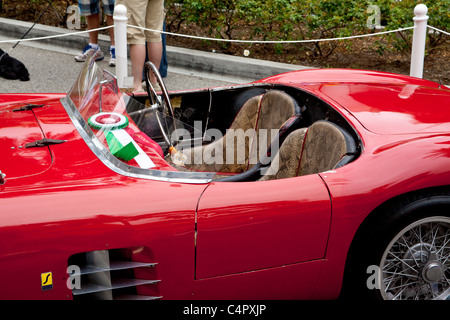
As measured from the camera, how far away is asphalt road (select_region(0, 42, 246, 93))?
255 inches

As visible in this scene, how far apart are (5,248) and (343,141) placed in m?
1.59

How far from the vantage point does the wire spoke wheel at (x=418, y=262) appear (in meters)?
2.91

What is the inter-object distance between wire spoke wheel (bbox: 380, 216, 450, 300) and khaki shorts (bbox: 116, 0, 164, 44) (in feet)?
12.0

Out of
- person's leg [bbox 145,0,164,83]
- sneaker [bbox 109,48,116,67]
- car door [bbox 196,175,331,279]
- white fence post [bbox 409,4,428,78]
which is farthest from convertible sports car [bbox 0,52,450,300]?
sneaker [bbox 109,48,116,67]

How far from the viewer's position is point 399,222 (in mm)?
2814

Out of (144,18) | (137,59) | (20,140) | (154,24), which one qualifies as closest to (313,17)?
(154,24)

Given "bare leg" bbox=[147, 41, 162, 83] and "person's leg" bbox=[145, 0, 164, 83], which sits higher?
"person's leg" bbox=[145, 0, 164, 83]

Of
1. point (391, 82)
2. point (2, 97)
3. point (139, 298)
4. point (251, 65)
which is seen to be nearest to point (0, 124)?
point (2, 97)

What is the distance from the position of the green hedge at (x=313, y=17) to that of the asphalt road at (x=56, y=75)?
729 mm

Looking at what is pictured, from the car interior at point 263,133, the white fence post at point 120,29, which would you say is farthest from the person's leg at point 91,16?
the car interior at point 263,133

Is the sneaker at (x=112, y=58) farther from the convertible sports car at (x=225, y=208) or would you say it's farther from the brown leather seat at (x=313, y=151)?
the brown leather seat at (x=313, y=151)

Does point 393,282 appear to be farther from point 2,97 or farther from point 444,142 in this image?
point 2,97

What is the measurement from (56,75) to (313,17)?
2.82m

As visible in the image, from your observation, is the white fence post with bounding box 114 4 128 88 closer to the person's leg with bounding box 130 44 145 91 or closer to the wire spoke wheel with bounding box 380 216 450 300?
the person's leg with bounding box 130 44 145 91
